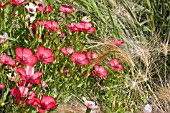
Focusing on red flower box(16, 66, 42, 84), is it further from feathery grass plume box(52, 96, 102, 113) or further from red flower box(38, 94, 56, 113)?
feathery grass plume box(52, 96, 102, 113)

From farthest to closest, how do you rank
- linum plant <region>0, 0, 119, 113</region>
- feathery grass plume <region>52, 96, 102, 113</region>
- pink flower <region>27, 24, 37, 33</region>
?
pink flower <region>27, 24, 37, 33</region> → feathery grass plume <region>52, 96, 102, 113</region> → linum plant <region>0, 0, 119, 113</region>

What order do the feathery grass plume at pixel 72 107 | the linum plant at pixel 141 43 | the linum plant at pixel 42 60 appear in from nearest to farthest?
1. the linum plant at pixel 42 60
2. the feathery grass plume at pixel 72 107
3. the linum plant at pixel 141 43

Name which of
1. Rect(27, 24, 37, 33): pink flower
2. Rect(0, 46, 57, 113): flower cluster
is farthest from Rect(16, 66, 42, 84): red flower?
Rect(27, 24, 37, 33): pink flower

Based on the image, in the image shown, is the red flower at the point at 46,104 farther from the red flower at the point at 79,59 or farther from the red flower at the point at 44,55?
the red flower at the point at 79,59

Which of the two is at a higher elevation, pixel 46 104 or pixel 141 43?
pixel 46 104

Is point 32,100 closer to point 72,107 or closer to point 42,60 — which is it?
point 42,60

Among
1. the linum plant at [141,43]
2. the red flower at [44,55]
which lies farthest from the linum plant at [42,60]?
the linum plant at [141,43]

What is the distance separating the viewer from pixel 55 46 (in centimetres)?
180

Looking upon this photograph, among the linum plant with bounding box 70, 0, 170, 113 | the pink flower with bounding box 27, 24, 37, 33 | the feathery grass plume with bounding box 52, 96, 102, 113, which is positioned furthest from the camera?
the linum plant with bounding box 70, 0, 170, 113

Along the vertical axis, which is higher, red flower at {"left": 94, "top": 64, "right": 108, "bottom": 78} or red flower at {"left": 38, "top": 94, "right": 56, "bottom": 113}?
red flower at {"left": 38, "top": 94, "right": 56, "bottom": 113}

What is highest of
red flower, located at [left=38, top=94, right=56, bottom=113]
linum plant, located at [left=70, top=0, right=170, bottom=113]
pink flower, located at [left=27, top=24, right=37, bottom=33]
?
pink flower, located at [left=27, top=24, right=37, bottom=33]

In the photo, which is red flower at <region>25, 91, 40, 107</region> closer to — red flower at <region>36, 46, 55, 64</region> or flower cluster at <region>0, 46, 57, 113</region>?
flower cluster at <region>0, 46, 57, 113</region>

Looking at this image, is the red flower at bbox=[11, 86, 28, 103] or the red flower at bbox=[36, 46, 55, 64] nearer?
the red flower at bbox=[11, 86, 28, 103]

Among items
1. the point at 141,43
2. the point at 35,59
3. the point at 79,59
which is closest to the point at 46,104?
the point at 35,59
